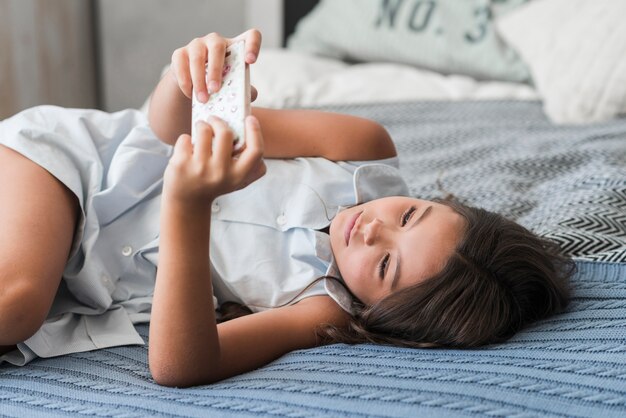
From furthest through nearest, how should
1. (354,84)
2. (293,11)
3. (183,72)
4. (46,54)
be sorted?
(293,11), (46,54), (354,84), (183,72)

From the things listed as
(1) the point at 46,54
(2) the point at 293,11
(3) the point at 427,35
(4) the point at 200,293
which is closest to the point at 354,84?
(3) the point at 427,35

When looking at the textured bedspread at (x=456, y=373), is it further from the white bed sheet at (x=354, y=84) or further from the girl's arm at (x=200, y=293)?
the white bed sheet at (x=354, y=84)

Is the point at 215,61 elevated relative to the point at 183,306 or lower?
elevated

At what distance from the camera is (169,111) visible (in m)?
1.23

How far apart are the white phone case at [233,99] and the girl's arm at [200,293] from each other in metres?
0.02

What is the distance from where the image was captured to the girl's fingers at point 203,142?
81cm

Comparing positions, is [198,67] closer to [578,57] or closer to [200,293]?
[200,293]

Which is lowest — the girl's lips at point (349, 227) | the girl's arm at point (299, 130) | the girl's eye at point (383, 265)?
the girl's eye at point (383, 265)

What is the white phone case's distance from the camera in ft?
2.80

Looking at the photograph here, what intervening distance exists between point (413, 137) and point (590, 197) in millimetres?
568

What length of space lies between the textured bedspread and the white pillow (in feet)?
1.82

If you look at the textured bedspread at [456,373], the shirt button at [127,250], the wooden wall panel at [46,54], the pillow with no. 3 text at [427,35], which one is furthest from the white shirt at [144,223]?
the wooden wall panel at [46,54]

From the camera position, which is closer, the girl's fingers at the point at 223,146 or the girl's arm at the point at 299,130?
the girl's fingers at the point at 223,146

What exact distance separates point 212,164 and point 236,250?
16.6 inches
